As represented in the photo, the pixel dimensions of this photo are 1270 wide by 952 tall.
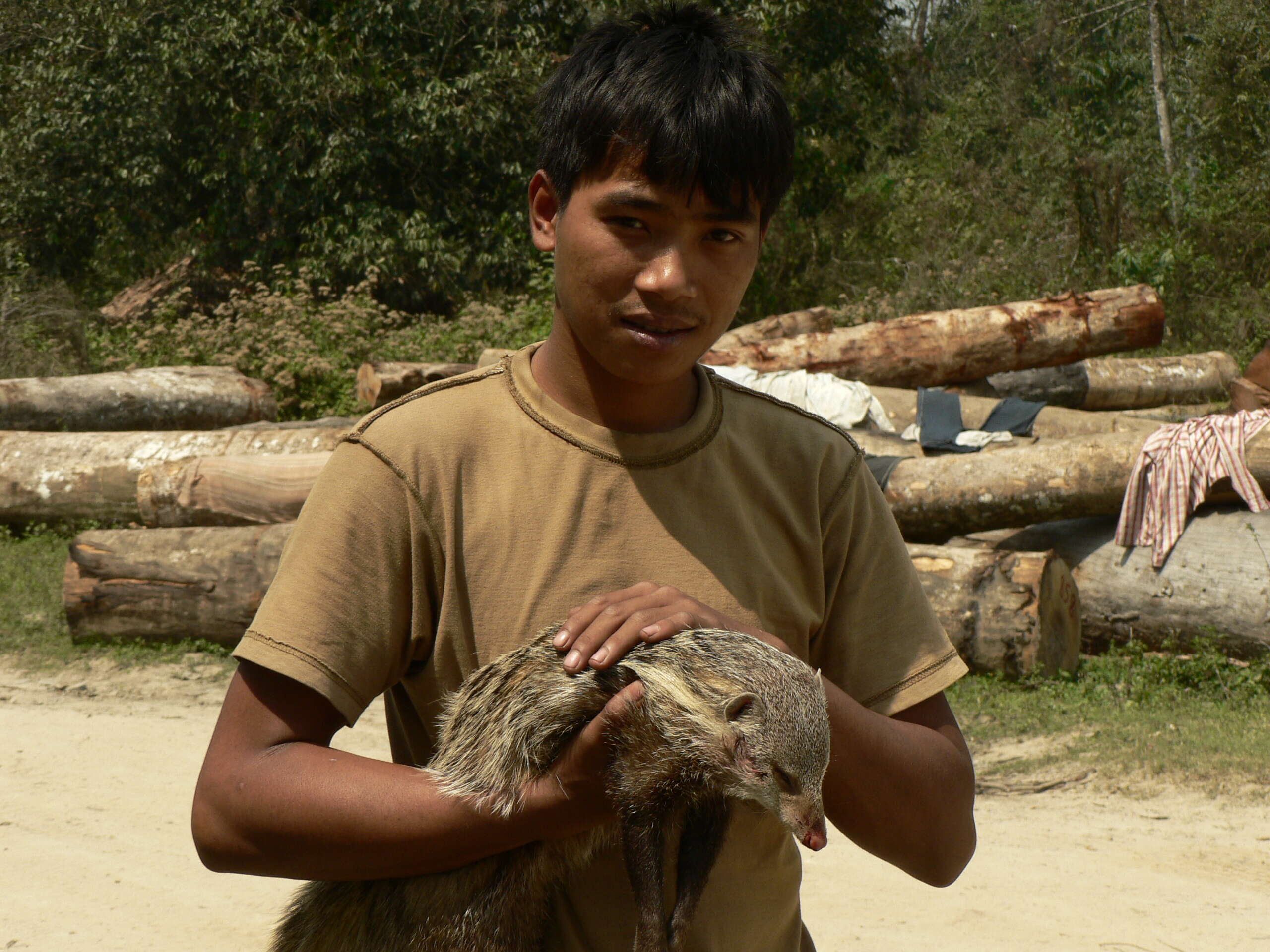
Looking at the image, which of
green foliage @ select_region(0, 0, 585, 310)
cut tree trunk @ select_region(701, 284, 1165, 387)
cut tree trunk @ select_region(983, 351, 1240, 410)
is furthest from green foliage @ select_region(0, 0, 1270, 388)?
cut tree trunk @ select_region(701, 284, 1165, 387)

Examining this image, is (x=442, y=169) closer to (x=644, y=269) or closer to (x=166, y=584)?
(x=166, y=584)

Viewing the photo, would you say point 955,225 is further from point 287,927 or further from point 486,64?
point 287,927

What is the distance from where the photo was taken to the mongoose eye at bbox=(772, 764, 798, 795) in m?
1.56

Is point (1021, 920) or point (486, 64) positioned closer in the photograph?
point (1021, 920)

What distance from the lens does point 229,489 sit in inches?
331

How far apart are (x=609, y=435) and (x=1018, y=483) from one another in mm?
6412

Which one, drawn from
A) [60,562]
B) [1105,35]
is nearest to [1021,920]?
[60,562]

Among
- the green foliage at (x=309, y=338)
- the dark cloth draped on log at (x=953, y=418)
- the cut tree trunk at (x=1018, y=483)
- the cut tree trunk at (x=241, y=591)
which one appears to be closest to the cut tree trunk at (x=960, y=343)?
the dark cloth draped on log at (x=953, y=418)

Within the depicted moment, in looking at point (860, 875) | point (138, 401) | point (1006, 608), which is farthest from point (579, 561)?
point (138, 401)

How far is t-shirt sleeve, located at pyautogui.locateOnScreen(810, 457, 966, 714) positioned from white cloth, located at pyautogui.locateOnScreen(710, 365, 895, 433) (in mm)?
8050

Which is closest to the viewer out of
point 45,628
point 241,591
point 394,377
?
point 241,591

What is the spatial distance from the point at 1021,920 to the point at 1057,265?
50.1 ft

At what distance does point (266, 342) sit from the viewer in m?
13.9

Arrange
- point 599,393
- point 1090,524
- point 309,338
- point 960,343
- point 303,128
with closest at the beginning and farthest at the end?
1. point 599,393
2. point 1090,524
3. point 960,343
4. point 309,338
5. point 303,128
